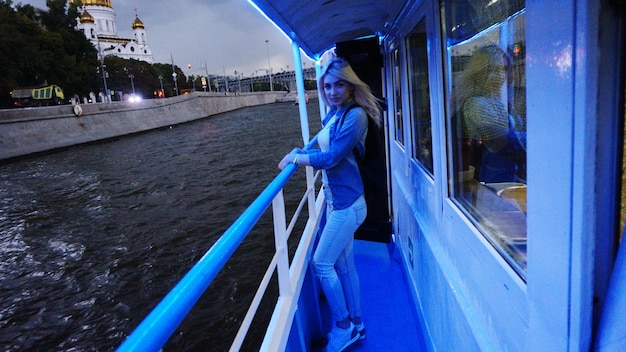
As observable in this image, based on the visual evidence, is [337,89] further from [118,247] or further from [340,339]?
[118,247]

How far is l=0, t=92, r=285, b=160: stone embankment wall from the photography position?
2045cm

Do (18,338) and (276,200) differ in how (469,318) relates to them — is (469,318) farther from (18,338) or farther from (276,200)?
(18,338)

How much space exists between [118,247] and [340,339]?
7661 mm

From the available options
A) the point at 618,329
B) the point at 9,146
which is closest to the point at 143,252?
the point at 618,329

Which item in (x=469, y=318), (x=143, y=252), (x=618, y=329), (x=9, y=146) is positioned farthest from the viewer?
(x=9, y=146)

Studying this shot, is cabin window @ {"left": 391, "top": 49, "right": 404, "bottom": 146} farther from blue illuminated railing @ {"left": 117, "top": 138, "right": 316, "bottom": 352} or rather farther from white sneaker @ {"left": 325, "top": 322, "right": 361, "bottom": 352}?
blue illuminated railing @ {"left": 117, "top": 138, "right": 316, "bottom": 352}

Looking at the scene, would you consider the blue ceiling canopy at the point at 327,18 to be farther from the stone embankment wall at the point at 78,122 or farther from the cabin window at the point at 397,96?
the stone embankment wall at the point at 78,122

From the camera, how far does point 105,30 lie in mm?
84750

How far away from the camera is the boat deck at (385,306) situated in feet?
7.80

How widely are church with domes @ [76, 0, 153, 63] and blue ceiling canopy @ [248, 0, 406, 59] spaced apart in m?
85.9

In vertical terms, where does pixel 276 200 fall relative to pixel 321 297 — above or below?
above

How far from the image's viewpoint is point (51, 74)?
33.8 meters

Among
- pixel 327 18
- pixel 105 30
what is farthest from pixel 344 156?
pixel 105 30

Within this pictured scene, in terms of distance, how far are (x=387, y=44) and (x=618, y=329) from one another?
3181 mm
